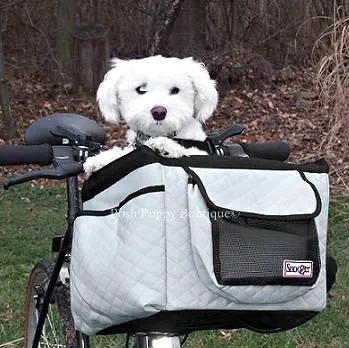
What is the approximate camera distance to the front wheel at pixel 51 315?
264 centimetres

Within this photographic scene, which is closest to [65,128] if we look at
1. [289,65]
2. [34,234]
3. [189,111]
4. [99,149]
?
[99,149]

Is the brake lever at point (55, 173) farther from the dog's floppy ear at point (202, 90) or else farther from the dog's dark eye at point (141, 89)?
the dog's floppy ear at point (202, 90)

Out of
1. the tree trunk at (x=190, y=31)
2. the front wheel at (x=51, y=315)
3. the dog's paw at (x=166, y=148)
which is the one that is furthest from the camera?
the tree trunk at (x=190, y=31)

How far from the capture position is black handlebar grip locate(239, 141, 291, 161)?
8.12ft

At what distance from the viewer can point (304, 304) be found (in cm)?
203

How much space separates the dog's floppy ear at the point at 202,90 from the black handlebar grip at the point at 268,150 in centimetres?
14

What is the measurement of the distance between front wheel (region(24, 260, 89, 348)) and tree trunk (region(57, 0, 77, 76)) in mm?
9400

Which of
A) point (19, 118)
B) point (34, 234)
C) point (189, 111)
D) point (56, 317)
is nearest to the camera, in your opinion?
point (189, 111)

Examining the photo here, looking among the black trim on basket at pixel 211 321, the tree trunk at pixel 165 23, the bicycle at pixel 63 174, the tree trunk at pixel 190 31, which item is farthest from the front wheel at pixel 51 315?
the tree trunk at pixel 190 31

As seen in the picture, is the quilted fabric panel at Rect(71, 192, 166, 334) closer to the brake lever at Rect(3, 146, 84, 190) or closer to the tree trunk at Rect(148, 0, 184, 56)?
the brake lever at Rect(3, 146, 84, 190)

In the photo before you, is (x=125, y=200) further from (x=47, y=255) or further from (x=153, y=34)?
(x=153, y=34)

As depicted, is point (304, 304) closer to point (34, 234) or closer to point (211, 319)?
point (211, 319)

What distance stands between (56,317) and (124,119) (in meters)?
0.80

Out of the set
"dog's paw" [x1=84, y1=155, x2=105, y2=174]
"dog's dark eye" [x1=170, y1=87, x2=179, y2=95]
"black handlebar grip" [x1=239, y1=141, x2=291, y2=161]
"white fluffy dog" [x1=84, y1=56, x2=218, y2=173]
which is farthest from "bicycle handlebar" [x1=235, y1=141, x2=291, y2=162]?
"dog's paw" [x1=84, y1=155, x2=105, y2=174]
